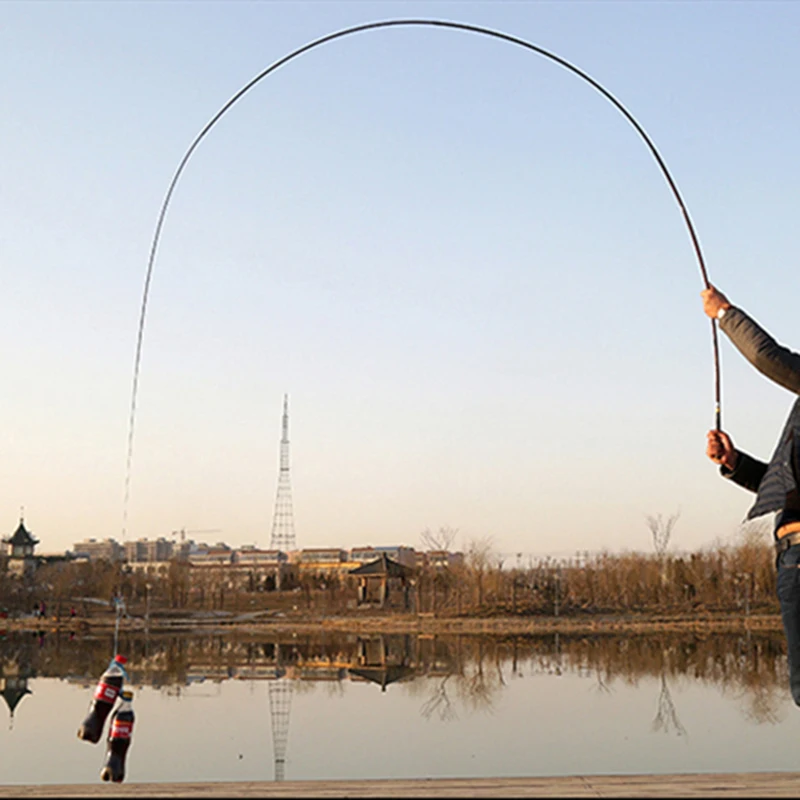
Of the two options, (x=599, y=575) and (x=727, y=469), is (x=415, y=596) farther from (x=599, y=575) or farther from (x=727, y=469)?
(x=727, y=469)

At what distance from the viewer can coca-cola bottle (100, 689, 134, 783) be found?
4851 mm

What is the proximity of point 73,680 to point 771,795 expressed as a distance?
16417 mm

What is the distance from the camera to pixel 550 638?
91.4ft

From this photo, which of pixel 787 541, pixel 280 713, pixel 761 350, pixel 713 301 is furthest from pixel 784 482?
pixel 280 713

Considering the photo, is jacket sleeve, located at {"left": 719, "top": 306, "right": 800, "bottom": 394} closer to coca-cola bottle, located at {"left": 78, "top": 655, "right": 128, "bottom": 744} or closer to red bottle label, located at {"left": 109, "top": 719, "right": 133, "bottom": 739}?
coca-cola bottle, located at {"left": 78, "top": 655, "right": 128, "bottom": 744}

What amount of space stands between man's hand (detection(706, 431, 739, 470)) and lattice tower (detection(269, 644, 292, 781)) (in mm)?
6807

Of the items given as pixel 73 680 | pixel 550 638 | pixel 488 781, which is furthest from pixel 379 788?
pixel 550 638

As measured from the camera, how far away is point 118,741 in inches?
193

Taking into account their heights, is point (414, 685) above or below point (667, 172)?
below

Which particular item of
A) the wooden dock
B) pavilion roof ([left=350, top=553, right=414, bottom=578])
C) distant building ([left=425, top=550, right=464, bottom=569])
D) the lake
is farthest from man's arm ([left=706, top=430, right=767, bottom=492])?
pavilion roof ([left=350, top=553, right=414, bottom=578])

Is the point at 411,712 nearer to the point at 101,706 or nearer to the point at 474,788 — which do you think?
the point at 101,706

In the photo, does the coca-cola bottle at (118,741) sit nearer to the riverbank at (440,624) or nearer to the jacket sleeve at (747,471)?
the jacket sleeve at (747,471)

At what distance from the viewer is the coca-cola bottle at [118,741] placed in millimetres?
4851

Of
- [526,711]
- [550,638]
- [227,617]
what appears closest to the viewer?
[526,711]
